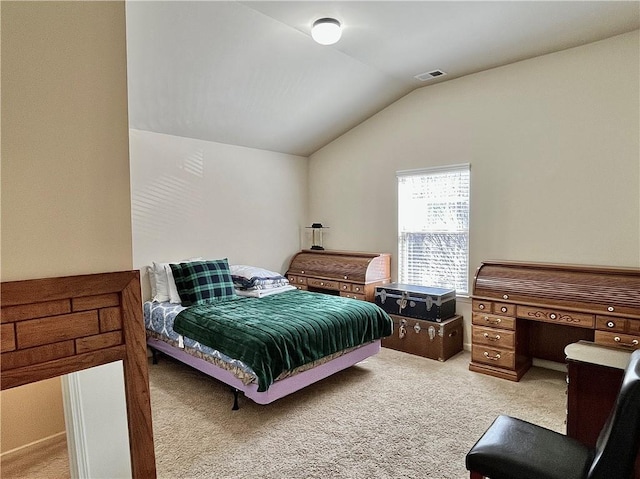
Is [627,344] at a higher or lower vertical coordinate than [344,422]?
higher

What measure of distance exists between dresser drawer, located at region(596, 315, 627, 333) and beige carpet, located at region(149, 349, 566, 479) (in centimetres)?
69

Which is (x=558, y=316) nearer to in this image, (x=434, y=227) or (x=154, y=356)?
(x=434, y=227)

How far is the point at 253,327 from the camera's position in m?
2.95

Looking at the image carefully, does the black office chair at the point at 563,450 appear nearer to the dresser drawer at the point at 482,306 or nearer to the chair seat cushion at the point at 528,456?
the chair seat cushion at the point at 528,456

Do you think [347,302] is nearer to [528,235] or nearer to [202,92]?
[528,235]

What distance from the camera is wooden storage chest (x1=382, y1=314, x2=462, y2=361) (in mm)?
3924

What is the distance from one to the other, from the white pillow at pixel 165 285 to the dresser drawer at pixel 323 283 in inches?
71.3

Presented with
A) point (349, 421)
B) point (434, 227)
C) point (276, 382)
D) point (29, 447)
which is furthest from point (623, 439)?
point (434, 227)

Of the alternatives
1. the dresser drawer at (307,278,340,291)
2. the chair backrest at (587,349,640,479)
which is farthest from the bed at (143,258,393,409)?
the chair backrest at (587,349,640,479)

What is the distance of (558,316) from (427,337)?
1283 mm

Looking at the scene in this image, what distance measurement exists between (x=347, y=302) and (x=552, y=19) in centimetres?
295

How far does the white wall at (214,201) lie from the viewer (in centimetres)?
A: 409

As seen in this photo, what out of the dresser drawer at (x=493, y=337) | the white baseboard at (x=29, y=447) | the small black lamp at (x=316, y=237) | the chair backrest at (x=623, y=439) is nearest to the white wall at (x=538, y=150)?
the dresser drawer at (x=493, y=337)

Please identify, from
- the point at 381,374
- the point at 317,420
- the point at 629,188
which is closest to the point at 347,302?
the point at 381,374
